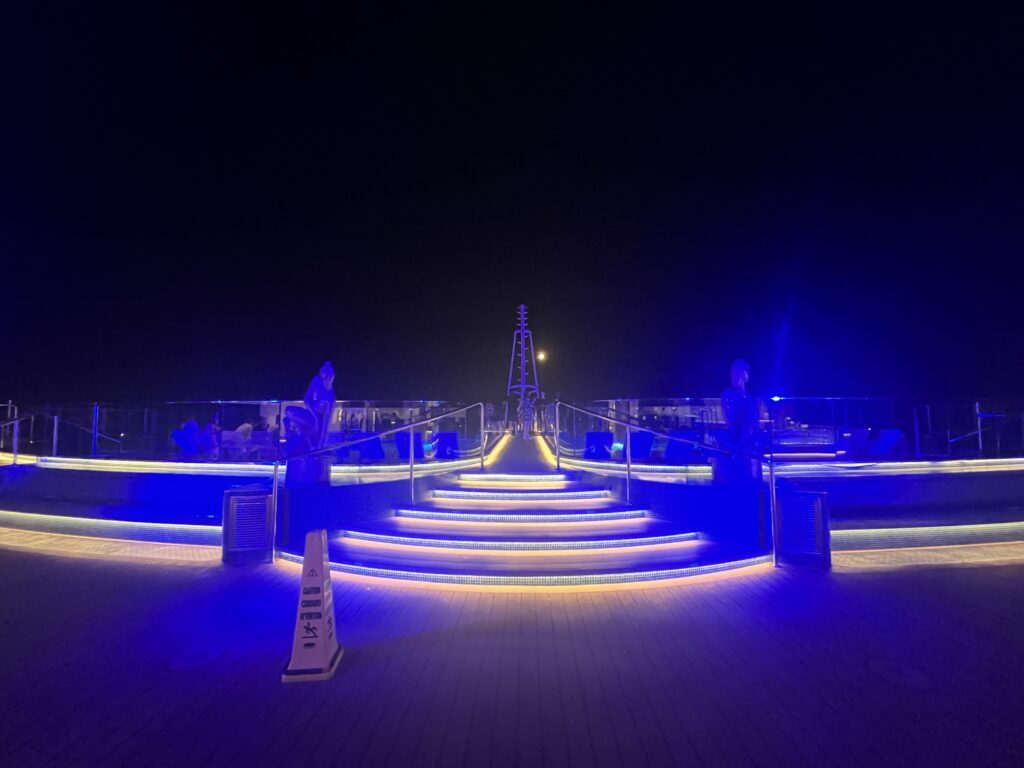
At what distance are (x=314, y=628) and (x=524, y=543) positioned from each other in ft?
9.06

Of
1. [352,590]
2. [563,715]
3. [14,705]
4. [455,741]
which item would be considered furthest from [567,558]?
[14,705]

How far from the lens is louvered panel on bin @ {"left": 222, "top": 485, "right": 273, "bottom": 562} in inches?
224

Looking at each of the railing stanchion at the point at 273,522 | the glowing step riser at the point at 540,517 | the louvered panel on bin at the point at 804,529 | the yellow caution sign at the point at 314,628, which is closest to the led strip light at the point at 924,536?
the louvered panel on bin at the point at 804,529

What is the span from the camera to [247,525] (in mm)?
5750

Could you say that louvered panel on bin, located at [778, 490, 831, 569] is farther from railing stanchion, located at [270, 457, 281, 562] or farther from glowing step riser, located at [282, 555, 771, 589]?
railing stanchion, located at [270, 457, 281, 562]

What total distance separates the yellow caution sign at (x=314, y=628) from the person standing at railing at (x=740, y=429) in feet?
18.0

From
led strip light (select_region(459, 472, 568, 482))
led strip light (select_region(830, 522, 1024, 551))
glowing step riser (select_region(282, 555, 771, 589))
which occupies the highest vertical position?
led strip light (select_region(459, 472, 568, 482))

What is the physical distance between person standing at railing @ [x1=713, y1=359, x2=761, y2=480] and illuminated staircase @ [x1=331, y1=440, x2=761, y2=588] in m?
1.32

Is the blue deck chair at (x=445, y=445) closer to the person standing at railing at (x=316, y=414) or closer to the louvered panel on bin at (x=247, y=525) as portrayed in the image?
the person standing at railing at (x=316, y=414)

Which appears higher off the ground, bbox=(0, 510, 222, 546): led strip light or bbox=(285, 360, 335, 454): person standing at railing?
bbox=(285, 360, 335, 454): person standing at railing

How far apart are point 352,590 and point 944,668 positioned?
4.48 m

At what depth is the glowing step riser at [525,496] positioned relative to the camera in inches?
287

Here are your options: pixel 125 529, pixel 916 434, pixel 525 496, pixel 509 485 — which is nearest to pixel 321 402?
pixel 125 529

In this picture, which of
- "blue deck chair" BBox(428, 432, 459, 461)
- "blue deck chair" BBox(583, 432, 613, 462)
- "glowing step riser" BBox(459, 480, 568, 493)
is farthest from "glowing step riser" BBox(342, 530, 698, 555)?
"blue deck chair" BBox(428, 432, 459, 461)
